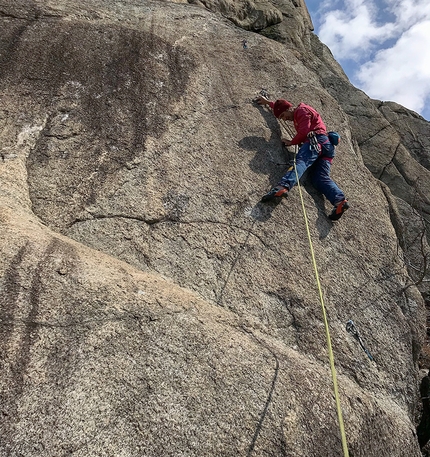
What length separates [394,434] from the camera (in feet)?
13.3

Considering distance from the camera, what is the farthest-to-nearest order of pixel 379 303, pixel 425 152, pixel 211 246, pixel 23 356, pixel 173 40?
pixel 425 152 → pixel 173 40 → pixel 379 303 → pixel 211 246 → pixel 23 356

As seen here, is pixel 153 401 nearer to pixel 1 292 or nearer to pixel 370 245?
pixel 1 292

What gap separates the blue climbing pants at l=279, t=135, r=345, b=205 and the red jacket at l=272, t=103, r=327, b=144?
5.9 inches

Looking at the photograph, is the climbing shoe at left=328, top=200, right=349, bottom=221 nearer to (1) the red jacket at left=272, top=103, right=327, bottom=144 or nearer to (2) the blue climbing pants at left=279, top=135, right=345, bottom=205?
(2) the blue climbing pants at left=279, top=135, right=345, bottom=205

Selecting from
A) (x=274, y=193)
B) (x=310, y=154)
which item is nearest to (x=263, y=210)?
(x=274, y=193)

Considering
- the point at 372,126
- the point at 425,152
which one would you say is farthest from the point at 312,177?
the point at 425,152

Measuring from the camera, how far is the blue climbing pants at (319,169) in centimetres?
570

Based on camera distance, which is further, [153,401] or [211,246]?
[211,246]

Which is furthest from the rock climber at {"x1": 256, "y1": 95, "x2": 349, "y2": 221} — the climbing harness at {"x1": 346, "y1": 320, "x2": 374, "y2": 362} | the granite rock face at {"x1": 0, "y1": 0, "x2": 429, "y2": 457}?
the climbing harness at {"x1": 346, "y1": 320, "x2": 374, "y2": 362}

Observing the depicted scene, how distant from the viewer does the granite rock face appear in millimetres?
2998

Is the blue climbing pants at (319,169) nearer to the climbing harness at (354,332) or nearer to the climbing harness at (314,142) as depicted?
the climbing harness at (314,142)

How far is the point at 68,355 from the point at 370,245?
15.3 ft

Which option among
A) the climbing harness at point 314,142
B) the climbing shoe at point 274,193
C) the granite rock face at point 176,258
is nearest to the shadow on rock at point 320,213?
the granite rock face at point 176,258

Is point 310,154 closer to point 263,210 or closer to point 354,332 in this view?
point 263,210
